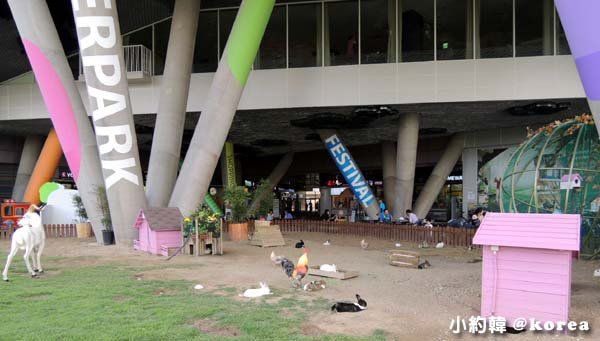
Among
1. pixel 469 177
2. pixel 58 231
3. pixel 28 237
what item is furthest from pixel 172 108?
pixel 469 177

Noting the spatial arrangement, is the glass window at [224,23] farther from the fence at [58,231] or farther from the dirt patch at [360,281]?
the dirt patch at [360,281]

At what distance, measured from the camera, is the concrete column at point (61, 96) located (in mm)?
16281

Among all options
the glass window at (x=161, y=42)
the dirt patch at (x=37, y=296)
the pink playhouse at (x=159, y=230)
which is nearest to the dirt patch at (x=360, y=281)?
the pink playhouse at (x=159, y=230)

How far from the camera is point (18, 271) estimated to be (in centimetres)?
1034

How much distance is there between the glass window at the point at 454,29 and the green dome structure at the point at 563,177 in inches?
365

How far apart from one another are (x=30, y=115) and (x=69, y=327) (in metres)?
22.7

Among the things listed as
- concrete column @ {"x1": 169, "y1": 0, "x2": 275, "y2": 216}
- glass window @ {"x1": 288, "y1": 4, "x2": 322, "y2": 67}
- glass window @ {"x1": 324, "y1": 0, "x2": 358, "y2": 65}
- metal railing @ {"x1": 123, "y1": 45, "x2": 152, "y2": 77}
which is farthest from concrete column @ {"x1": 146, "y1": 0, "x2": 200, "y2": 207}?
glass window @ {"x1": 324, "y1": 0, "x2": 358, "y2": 65}

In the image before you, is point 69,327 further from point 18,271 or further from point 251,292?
point 18,271

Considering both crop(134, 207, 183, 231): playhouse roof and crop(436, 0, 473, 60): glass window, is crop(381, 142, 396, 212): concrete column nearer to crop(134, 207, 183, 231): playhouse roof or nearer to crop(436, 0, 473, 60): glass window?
crop(436, 0, 473, 60): glass window

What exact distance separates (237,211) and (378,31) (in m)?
11.0

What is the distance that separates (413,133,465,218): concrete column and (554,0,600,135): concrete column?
20868 millimetres

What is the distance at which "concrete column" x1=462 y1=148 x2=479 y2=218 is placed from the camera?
88.0 ft

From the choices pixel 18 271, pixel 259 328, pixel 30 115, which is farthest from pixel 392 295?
pixel 30 115

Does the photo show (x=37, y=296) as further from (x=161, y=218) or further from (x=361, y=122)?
(x=361, y=122)
